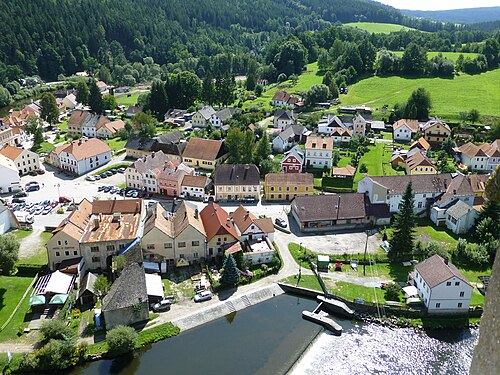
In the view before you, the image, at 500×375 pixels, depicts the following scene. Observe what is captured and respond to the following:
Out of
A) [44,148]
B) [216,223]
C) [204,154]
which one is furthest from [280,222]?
[44,148]

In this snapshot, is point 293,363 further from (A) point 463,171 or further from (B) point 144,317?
(A) point 463,171

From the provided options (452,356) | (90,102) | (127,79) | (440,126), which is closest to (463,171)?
(440,126)

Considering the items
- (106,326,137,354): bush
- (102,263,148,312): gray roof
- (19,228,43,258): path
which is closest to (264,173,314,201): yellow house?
(102,263,148,312): gray roof

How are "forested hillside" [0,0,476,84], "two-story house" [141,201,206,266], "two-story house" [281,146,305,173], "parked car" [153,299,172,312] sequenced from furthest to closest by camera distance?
1. "forested hillside" [0,0,476,84]
2. "two-story house" [281,146,305,173]
3. "two-story house" [141,201,206,266]
4. "parked car" [153,299,172,312]

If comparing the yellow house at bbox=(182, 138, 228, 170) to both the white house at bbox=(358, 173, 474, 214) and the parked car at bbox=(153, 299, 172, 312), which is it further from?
the parked car at bbox=(153, 299, 172, 312)

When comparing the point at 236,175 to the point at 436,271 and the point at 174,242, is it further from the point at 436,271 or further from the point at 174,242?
the point at 436,271

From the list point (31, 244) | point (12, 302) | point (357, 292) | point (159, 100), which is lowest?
point (357, 292)
